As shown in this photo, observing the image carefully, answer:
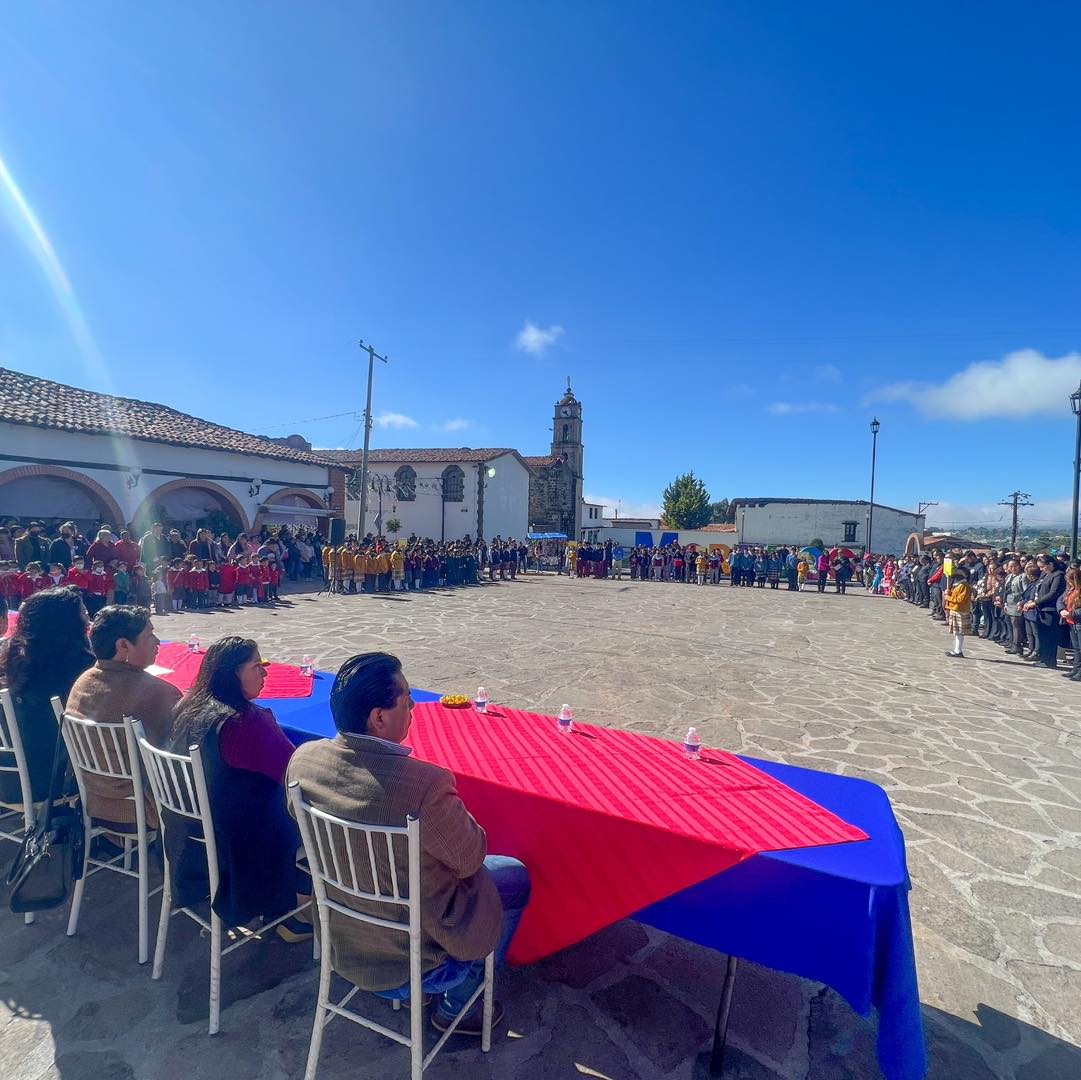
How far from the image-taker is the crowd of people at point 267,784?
73.3 inches

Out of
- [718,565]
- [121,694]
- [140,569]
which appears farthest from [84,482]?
[718,565]

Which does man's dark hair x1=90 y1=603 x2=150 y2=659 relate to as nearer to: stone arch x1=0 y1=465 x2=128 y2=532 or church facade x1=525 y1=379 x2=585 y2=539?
stone arch x1=0 y1=465 x2=128 y2=532

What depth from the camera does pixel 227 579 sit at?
47.5 ft

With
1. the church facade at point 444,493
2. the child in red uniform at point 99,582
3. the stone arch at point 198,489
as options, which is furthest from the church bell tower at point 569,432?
the child in red uniform at point 99,582

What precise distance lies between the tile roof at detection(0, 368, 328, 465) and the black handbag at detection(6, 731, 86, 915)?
58.1ft

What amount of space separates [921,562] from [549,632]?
15446 millimetres

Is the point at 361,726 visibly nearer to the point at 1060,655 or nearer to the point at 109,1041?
the point at 109,1041

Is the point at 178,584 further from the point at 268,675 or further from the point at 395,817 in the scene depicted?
the point at 395,817

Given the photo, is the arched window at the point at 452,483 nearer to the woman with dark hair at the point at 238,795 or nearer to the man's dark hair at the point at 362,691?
the woman with dark hair at the point at 238,795

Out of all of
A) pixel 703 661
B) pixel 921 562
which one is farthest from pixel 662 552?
pixel 703 661

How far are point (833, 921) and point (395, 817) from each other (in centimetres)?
138

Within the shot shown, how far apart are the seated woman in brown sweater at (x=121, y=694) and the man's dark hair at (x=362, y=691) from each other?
1.21 m

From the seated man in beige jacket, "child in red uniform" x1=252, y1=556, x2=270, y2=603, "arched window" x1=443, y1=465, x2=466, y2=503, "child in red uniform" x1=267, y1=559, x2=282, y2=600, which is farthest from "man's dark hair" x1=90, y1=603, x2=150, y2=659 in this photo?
"arched window" x1=443, y1=465, x2=466, y2=503

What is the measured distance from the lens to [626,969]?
2650 millimetres
